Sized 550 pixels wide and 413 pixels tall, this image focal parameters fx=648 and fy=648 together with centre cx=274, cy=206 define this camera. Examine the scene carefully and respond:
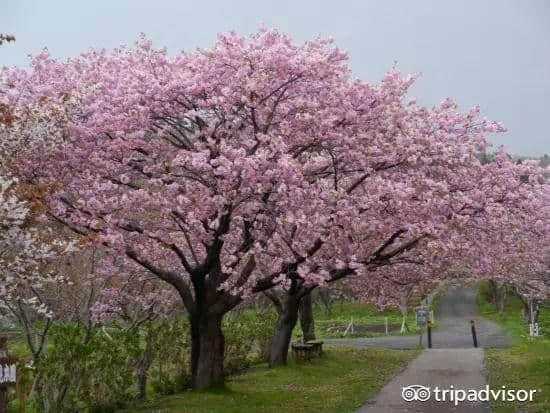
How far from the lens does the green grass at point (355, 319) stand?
39141 millimetres

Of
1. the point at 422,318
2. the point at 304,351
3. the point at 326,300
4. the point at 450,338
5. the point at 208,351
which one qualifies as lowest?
the point at 450,338

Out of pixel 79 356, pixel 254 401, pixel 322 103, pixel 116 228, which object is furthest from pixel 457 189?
pixel 79 356

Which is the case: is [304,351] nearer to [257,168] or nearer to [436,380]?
[436,380]

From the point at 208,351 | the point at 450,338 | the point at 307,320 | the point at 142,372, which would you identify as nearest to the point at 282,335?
the point at 307,320

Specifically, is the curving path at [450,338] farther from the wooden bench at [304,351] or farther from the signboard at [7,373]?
the signboard at [7,373]

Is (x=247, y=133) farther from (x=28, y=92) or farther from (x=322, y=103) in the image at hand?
(x=28, y=92)

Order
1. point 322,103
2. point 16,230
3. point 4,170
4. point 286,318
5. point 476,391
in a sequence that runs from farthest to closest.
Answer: point 286,318 < point 476,391 < point 322,103 < point 4,170 < point 16,230

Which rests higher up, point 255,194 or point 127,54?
point 127,54

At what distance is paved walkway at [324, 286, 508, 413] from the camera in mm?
A: 13047

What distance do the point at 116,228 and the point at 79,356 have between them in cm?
251

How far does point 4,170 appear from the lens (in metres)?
10.2

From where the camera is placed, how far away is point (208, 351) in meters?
15.2

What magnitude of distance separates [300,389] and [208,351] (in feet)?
8.71

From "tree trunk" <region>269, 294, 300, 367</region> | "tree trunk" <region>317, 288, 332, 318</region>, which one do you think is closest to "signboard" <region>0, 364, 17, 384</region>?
"tree trunk" <region>269, 294, 300, 367</region>
